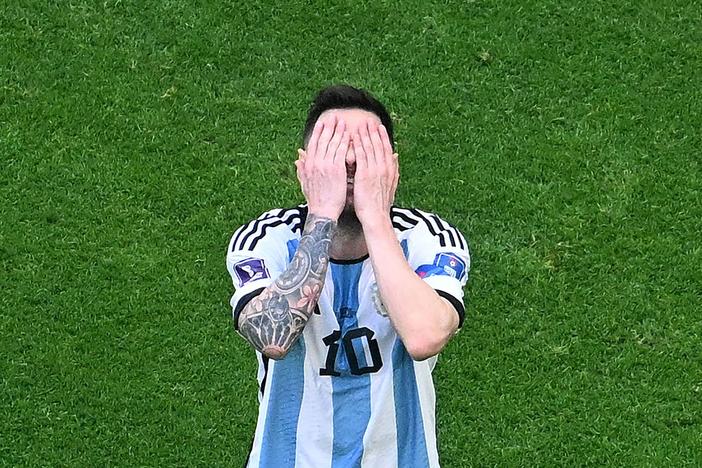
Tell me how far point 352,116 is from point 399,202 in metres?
2.75

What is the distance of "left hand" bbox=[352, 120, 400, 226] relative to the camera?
3.56 m

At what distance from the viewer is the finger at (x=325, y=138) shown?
3609mm

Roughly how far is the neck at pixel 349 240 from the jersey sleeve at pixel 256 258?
18 centimetres

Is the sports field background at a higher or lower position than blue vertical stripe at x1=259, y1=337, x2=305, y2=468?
higher

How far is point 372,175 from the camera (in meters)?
3.59

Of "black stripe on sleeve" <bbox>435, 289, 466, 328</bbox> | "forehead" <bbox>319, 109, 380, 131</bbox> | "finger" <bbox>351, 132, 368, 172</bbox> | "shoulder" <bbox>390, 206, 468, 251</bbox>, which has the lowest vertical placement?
"black stripe on sleeve" <bbox>435, 289, 466, 328</bbox>

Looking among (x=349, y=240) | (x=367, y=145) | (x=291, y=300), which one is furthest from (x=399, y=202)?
(x=291, y=300)

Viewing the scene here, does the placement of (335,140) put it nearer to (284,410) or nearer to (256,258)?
(256,258)

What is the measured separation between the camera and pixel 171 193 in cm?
Answer: 654

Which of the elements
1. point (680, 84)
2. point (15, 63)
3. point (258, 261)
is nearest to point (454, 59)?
point (680, 84)

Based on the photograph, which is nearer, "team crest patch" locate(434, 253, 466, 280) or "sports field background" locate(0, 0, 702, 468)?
"team crest patch" locate(434, 253, 466, 280)

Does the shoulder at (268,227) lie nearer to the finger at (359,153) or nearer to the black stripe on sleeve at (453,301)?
the finger at (359,153)

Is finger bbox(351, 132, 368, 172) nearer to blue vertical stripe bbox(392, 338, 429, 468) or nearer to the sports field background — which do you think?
blue vertical stripe bbox(392, 338, 429, 468)

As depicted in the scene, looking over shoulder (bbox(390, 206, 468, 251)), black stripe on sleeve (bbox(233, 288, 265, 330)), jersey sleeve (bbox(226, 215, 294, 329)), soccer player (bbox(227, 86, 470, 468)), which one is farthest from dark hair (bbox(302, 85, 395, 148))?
black stripe on sleeve (bbox(233, 288, 265, 330))
